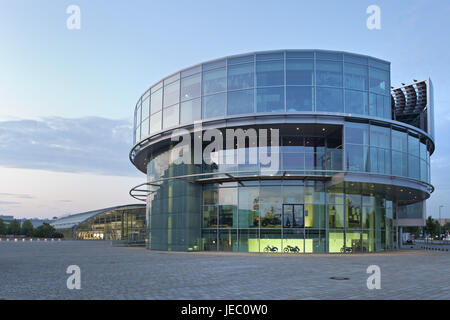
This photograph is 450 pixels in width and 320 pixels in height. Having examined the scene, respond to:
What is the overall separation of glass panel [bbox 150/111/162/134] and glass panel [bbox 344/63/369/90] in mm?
16655

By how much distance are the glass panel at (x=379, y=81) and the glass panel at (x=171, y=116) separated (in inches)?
643

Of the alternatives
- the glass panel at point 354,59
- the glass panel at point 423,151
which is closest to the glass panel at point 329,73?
the glass panel at point 354,59

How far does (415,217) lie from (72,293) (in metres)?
53.0

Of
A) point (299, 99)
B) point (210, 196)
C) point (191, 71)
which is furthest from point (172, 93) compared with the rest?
point (299, 99)

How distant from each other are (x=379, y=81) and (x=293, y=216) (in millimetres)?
12880

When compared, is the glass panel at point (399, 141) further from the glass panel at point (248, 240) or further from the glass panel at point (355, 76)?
the glass panel at point (248, 240)

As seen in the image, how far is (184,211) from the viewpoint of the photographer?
114ft

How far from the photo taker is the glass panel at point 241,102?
31.8 m

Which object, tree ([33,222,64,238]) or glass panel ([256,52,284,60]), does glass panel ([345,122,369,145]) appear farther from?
tree ([33,222,64,238])

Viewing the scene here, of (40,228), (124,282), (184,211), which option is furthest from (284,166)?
(40,228)

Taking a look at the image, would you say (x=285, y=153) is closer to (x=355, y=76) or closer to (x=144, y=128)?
(x=355, y=76)

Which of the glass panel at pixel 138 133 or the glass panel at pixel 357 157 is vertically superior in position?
the glass panel at pixel 138 133

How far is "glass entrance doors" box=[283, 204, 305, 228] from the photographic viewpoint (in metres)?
32.3

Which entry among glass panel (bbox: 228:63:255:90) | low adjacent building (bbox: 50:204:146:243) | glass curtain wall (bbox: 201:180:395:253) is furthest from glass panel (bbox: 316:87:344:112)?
low adjacent building (bbox: 50:204:146:243)
